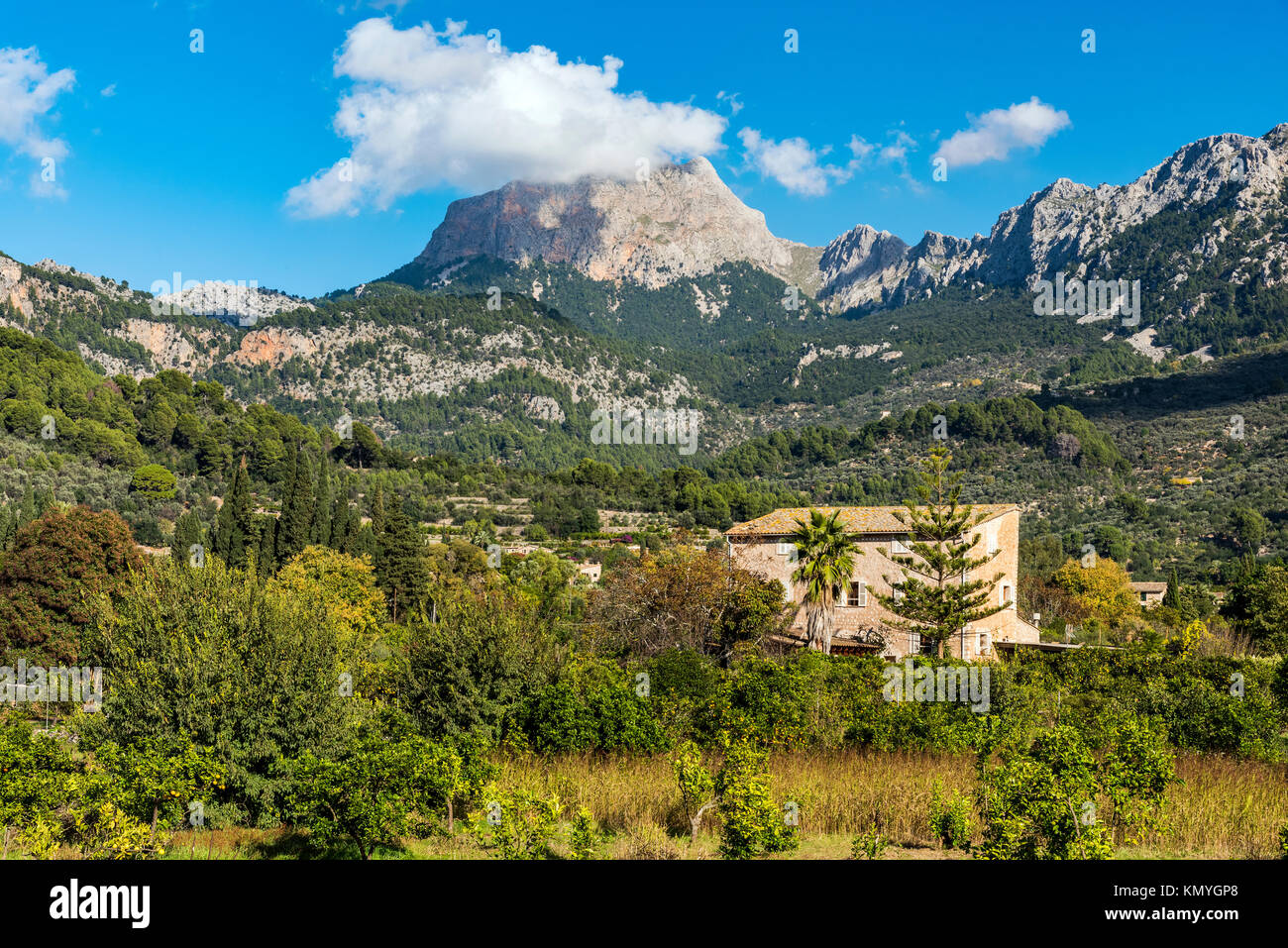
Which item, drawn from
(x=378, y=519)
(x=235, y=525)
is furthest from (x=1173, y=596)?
(x=235, y=525)

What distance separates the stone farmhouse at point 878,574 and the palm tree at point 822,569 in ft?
7.31

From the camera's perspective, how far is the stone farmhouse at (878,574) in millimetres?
32094

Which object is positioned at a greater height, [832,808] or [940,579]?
[940,579]

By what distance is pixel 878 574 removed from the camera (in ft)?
109

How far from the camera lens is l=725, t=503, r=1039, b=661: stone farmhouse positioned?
32094mm

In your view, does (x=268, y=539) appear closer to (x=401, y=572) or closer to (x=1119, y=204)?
(x=401, y=572)

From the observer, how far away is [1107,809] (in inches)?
457

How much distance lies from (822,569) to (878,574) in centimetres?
539

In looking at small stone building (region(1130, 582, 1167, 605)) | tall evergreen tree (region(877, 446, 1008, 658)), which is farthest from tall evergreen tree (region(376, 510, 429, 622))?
small stone building (region(1130, 582, 1167, 605))

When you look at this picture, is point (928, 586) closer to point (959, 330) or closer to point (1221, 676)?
point (1221, 676)

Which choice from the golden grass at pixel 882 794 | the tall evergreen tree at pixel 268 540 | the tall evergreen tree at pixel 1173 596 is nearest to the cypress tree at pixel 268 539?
the tall evergreen tree at pixel 268 540

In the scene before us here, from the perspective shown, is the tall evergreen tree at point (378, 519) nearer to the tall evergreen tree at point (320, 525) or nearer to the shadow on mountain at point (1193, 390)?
the tall evergreen tree at point (320, 525)

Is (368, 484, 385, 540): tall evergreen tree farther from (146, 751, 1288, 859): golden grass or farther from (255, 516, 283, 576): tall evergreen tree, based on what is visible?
(146, 751, 1288, 859): golden grass

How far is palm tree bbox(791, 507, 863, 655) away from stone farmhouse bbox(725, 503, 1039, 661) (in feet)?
7.31
